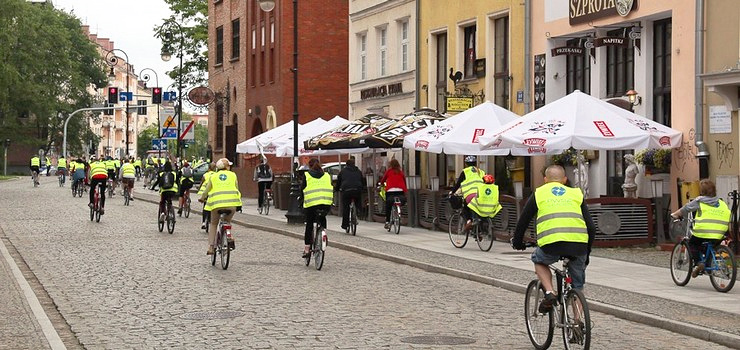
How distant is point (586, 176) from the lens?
1049 inches

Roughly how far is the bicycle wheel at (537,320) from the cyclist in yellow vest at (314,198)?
28.0 ft

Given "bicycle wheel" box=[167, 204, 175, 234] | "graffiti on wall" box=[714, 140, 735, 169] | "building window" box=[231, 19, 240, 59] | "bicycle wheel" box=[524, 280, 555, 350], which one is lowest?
"bicycle wheel" box=[524, 280, 555, 350]

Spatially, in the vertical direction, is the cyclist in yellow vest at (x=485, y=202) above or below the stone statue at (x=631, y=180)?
below

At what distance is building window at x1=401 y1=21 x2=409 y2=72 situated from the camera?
37.7 m

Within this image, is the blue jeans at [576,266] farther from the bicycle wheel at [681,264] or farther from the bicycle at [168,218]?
the bicycle at [168,218]

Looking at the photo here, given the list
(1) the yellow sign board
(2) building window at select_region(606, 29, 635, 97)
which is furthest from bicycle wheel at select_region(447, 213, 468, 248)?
(1) the yellow sign board

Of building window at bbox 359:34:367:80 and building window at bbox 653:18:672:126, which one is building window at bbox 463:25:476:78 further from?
building window at bbox 359:34:367:80

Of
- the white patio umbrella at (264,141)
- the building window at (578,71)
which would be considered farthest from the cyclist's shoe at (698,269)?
the white patio umbrella at (264,141)

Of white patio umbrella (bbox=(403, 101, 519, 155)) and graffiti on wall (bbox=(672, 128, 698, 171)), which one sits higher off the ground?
white patio umbrella (bbox=(403, 101, 519, 155))

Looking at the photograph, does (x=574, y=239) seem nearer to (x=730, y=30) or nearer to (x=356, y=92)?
(x=730, y=30)

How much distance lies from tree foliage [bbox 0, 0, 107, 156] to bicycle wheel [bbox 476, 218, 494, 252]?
238ft

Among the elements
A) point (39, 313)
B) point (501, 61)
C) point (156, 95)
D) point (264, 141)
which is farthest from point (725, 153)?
point (156, 95)

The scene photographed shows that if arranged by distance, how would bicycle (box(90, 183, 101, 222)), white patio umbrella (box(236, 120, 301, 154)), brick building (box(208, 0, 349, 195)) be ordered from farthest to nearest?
brick building (box(208, 0, 349, 195))
white patio umbrella (box(236, 120, 301, 154))
bicycle (box(90, 183, 101, 222))

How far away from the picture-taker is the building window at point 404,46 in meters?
37.7
